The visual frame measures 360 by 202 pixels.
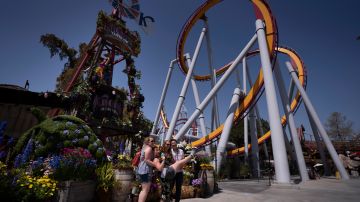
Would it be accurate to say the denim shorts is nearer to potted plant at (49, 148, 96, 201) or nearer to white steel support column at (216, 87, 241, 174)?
→ potted plant at (49, 148, 96, 201)

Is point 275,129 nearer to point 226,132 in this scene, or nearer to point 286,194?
point 286,194

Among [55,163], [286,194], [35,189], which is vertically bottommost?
[286,194]

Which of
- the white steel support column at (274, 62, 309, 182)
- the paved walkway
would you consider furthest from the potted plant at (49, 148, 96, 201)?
the white steel support column at (274, 62, 309, 182)

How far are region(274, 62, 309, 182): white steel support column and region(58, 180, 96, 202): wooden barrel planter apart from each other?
1258cm

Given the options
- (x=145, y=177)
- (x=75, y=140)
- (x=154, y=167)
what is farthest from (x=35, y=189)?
(x=75, y=140)

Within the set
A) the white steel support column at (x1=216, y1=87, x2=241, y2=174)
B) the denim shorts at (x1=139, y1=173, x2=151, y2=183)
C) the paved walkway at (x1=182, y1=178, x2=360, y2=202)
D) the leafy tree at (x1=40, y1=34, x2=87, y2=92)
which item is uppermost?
the leafy tree at (x1=40, y1=34, x2=87, y2=92)

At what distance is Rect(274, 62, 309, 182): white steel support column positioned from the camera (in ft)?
43.2

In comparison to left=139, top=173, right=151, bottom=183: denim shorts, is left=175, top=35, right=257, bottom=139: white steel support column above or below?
above

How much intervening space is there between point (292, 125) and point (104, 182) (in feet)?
45.2

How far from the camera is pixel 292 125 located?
14.8 m

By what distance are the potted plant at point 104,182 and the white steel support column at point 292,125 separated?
12.1m

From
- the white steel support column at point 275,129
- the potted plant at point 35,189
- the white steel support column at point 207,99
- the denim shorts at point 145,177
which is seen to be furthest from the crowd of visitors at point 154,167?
the white steel support column at point 207,99

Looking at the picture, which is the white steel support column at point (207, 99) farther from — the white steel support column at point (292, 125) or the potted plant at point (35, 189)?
the potted plant at point (35, 189)

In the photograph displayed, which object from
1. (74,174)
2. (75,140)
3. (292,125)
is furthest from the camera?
(292,125)
